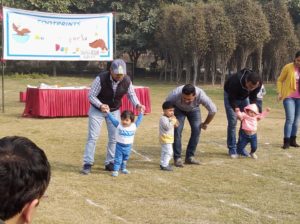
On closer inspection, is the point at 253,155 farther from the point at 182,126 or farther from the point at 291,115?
the point at 182,126

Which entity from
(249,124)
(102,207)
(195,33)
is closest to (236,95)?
(249,124)

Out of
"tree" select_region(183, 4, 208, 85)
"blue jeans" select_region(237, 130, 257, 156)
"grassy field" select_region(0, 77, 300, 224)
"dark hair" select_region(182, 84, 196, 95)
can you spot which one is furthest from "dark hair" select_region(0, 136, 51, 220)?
"tree" select_region(183, 4, 208, 85)

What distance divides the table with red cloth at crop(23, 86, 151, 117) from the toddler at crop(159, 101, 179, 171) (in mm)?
6080

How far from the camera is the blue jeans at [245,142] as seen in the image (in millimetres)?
8023

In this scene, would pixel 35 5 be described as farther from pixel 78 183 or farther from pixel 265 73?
pixel 78 183

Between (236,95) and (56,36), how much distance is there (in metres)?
7.58

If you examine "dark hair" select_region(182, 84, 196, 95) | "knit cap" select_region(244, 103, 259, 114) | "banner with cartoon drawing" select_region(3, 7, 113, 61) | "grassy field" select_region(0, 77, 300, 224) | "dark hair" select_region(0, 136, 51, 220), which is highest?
"banner with cartoon drawing" select_region(3, 7, 113, 61)

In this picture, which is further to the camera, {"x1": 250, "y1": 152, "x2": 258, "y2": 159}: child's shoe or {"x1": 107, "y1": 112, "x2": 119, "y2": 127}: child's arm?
{"x1": 250, "y1": 152, "x2": 258, "y2": 159}: child's shoe

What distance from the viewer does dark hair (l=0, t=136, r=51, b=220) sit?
152 cm

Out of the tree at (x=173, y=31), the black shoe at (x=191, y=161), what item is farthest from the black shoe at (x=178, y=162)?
the tree at (x=173, y=31)

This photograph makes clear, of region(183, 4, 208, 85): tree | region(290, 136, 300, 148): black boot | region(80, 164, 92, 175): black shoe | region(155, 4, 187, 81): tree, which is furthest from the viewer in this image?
region(155, 4, 187, 81): tree

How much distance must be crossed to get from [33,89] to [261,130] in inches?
233

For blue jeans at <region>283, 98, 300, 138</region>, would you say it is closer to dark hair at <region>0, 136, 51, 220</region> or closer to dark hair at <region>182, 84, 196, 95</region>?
dark hair at <region>182, 84, 196, 95</region>

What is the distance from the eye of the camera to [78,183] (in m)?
6.39
